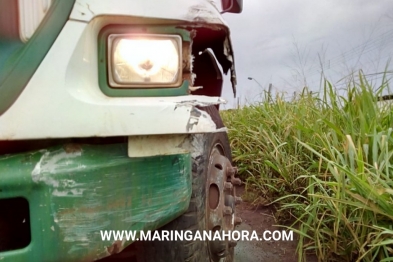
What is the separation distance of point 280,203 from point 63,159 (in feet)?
5.82

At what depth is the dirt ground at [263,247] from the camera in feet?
6.23

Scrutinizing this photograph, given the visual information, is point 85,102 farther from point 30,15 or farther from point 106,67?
point 30,15

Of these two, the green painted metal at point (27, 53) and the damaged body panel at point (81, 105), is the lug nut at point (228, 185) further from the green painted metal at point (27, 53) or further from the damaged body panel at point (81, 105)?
the green painted metal at point (27, 53)

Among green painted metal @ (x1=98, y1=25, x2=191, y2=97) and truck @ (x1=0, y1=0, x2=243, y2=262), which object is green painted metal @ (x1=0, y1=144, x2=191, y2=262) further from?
Answer: green painted metal @ (x1=98, y1=25, x2=191, y2=97)

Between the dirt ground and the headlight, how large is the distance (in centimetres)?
138

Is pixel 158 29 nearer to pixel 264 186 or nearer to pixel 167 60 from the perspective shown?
pixel 167 60

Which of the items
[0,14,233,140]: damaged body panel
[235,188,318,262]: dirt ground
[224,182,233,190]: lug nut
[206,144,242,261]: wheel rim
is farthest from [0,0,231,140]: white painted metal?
[235,188,318,262]: dirt ground

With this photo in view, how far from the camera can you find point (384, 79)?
7.29ft

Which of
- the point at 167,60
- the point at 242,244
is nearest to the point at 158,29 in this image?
the point at 167,60

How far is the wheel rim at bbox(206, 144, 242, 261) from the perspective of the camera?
1.27 metres

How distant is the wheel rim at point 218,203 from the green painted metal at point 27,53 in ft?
2.25

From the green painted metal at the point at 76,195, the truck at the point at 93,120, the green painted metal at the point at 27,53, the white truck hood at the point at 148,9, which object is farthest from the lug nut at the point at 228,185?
the green painted metal at the point at 27,53

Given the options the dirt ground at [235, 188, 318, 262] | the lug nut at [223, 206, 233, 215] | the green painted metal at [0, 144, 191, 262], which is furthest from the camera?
the dirt ground at [235, 188, 318, 262]

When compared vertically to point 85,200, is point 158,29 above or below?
above
